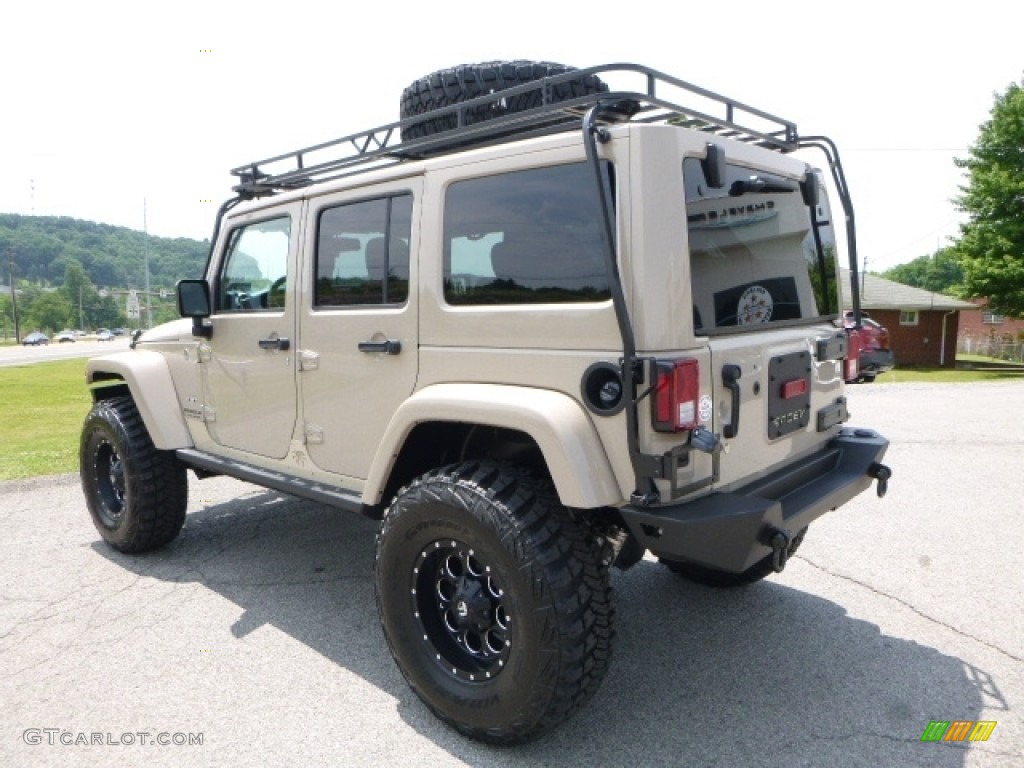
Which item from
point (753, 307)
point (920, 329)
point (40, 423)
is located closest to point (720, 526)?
point (753, 307)

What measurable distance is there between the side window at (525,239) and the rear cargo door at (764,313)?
0.38 meters

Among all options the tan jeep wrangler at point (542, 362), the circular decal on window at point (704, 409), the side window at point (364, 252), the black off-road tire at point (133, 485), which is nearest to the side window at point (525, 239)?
the tan jeep wrangler at point (542, 362)

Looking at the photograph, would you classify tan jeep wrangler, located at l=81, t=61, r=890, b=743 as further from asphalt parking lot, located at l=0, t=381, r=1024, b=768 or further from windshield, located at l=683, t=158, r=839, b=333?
asphalt parking lot, located at l=0, t=381, r=1024, b=768

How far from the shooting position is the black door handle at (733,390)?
8.61ft

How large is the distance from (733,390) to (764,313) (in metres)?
0.65

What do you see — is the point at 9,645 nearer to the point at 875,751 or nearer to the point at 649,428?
the point at 649,428

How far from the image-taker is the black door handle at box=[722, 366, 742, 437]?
262 centimetres

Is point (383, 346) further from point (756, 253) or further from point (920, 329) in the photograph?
point (920, 329)

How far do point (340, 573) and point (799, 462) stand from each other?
110 inches

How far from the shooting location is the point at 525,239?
9.17 ft

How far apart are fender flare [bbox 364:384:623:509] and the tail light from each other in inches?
10.1

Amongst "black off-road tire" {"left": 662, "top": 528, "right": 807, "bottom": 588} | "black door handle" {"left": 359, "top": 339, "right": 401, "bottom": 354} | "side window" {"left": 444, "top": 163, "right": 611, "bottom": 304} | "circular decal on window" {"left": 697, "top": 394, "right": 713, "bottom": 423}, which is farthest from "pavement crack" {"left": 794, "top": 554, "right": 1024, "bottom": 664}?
"black door handle" {"left": 359, "top": 339, "right": 401, "bottom": 354}

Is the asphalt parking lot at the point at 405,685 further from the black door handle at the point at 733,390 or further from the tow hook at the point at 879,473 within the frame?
the black door handle at the point at 733,390

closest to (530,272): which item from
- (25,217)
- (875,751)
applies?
(875,751)
